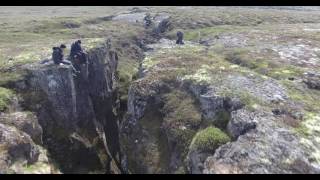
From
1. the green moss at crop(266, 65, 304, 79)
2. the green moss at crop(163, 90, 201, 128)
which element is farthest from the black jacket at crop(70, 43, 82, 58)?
the green moss at crop(266, 65, 304, 79)

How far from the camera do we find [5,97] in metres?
44.0

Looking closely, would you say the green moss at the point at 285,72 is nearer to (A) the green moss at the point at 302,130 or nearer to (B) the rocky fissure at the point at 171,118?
(B) the rocky fissure at the point at 171,118

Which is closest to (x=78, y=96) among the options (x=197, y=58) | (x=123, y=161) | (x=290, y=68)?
(x=123, y=161)

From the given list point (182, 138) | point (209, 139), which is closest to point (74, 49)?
point (182, 138)

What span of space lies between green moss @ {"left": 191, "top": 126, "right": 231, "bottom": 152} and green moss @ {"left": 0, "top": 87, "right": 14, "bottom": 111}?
19543 millimetres

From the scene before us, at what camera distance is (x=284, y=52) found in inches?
2391

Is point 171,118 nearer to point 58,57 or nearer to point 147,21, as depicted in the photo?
point 58,57

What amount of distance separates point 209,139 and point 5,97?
73.0 feet

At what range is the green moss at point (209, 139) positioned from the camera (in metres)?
34.5

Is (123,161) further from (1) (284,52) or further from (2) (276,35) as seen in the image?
(2) (276,35)

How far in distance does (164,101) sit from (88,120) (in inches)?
512

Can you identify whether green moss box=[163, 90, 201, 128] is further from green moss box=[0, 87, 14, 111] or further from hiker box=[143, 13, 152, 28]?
Result: hiker box=[143, 13, 152, 28]

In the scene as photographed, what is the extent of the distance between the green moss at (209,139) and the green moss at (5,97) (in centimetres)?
1954

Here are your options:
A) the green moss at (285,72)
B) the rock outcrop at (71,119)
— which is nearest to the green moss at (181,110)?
the rock outcrop at (71,119)
